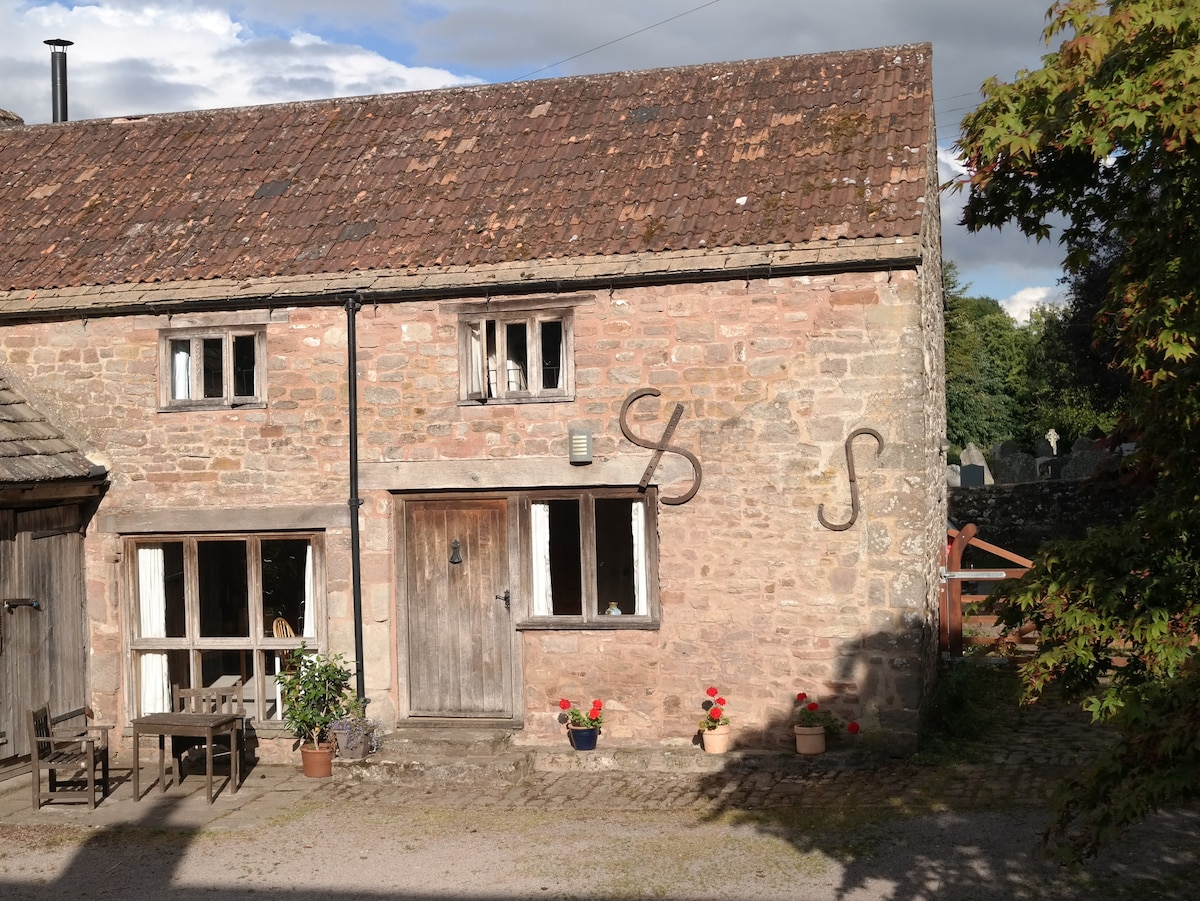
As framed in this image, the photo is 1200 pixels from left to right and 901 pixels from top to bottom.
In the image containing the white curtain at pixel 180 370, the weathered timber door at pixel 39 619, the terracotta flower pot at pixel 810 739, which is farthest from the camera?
the white curtain at pixel 180 370

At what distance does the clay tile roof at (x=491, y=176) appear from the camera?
11898mm

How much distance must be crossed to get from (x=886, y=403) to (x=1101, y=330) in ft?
18.0

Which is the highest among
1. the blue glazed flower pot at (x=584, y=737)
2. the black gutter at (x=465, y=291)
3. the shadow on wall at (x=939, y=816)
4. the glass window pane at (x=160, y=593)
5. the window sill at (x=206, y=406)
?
the black gutter at (x=465, y=291)

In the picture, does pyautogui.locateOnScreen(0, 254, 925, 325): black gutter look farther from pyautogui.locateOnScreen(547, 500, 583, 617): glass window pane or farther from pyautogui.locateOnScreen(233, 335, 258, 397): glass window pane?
pyautogui.locateOnScreen(547, 500, 583, 617): glass window pane

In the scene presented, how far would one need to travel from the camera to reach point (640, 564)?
11758mm

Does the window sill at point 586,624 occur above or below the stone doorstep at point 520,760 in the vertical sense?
above

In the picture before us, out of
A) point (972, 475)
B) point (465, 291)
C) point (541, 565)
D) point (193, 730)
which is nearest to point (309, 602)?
point (193, 730)

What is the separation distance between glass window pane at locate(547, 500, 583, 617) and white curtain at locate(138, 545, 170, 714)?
3.82 meters

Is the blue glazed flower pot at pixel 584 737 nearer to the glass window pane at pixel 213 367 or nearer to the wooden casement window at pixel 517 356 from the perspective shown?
the wooden casement window at pixel 517 356

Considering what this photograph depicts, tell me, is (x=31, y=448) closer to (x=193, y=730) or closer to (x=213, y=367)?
(x=213, y=367)

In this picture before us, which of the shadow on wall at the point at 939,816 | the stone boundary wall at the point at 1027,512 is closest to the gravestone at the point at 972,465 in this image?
the stone boundary wall at the point at 1027,512

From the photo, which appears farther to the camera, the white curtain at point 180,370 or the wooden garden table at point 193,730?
the white curtain at point 180,370

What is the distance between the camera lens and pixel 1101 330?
5629 millimetres

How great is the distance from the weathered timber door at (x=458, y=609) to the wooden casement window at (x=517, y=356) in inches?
40.5
